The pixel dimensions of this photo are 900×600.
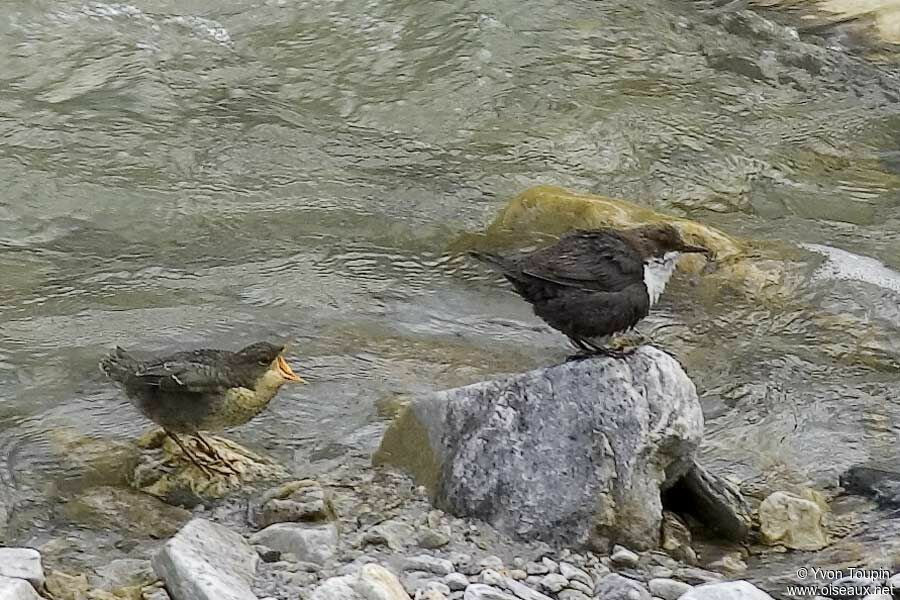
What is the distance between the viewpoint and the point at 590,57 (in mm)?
10812

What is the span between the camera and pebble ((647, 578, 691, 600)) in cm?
418

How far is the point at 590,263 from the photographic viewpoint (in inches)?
209

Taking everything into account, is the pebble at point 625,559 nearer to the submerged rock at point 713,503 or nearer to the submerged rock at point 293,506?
the submerged rock at point 713,503

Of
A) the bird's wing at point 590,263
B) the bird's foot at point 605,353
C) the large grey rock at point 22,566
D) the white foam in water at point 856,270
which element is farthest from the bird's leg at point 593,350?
the white foam in water at point 856,270

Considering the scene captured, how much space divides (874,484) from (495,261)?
5.38 ft

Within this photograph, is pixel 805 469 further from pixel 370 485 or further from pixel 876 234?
pixel 876 234

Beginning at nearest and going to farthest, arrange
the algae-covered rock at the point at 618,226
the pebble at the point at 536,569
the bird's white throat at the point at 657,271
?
the pebble at the point at 536,569
the bird's white throat at the point at 657,271
the algae-covered rock at the point at 618,226

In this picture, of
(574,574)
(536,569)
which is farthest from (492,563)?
(574,574)

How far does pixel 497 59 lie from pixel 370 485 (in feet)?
20.3

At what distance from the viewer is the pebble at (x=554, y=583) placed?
167 inches

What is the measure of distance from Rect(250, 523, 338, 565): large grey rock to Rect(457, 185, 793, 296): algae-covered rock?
11.4 ft

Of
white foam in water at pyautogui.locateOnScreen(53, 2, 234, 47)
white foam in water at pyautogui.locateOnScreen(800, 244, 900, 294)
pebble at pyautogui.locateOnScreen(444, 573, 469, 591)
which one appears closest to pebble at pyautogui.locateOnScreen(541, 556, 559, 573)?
pebble at pyautogui.locateOnScreen(444, 573, 469, 591)

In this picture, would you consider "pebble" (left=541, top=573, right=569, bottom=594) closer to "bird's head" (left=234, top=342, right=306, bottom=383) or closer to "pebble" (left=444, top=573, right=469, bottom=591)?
"pebble" (left=444, top=573, right=469, bottom=591)

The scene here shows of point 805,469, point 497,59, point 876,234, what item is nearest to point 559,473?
point 805,469
